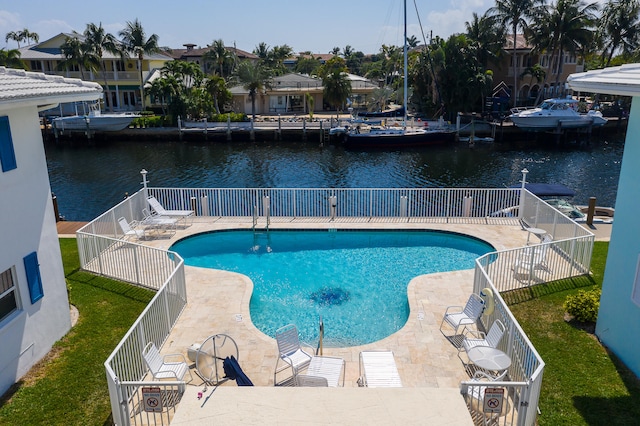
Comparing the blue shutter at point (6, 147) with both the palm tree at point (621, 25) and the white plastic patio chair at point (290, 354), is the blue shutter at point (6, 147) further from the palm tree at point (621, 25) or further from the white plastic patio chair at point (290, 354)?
the palm tree at point (621, 25)

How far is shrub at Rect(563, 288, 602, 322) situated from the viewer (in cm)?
1091

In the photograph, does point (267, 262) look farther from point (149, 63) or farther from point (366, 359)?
point (149, 63)

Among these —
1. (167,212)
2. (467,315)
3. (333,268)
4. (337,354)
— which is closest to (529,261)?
(467,315)

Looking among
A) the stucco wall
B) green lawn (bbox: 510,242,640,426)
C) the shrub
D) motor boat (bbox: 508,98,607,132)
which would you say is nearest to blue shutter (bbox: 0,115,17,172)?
green lawn (bbox: 510,242,640,426)

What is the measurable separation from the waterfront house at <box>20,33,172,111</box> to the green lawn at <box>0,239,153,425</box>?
171 feet

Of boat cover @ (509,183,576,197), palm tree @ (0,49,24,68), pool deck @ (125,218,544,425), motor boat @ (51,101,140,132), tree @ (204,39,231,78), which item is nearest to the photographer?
pool deck @ (125,218,544,425)

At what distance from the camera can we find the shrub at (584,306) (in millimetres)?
10914

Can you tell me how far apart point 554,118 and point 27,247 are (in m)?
49.6

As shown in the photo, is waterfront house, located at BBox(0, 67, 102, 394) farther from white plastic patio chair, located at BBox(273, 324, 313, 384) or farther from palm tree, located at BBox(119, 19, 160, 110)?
palm tree, located at BBox(119, 19, 160, 110)

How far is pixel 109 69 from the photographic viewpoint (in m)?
62.2

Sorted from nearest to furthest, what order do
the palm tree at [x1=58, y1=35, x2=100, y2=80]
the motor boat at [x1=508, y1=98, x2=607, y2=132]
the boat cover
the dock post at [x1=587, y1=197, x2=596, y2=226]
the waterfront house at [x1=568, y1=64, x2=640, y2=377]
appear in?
1. the waterfront house at [x1=568, y1=64, x2=640, y2=377]
2. the dock post at [x1=587, y1=197, x2=596, y2=226]
3. the boat cover
4. the motor boat at [x1=508, y1=98, x2=607, y2=132]
5. the palm tree at [x1=58, y1=35, x2=100, y2=80]

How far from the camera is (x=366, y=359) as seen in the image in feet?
30.3

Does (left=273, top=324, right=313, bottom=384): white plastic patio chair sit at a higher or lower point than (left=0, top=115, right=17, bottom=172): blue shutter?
lower

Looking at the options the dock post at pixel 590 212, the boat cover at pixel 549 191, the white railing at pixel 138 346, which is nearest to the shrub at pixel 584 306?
the dock post at pixel 590 212
